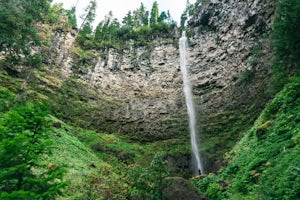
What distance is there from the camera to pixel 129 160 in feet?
90.4

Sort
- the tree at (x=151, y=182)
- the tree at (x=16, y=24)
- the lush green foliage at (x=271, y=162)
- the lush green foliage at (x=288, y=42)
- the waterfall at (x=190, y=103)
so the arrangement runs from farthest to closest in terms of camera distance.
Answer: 1. the waterfall at (x=190, y=103)
2. the tree at (x=16, y=24)
3. the lush green foliage at (x=288, y=42)
4. the tree at (x=151, y=182)
5. the lush green foliage at (x=271, y=162)

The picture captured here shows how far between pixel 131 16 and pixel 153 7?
7.97 metres

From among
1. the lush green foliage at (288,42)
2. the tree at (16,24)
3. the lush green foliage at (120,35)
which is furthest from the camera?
the lush green foliage at (120,35)

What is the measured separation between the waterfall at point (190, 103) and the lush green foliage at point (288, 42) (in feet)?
39.0

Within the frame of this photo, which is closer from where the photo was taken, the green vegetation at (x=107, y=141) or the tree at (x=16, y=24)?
the green vegetation at (x=107, y=141)

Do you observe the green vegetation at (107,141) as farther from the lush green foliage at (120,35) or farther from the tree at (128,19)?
the tree at (128,19)

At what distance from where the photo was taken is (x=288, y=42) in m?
19.2

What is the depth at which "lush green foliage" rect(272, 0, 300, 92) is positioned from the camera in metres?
19.0

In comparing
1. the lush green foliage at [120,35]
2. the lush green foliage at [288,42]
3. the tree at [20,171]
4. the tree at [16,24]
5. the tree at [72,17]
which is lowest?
the tree at [20,171]

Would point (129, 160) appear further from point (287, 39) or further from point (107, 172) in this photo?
point (287, 39)

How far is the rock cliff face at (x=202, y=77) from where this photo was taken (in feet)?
103

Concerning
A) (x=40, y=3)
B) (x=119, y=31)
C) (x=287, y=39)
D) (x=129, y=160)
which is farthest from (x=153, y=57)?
(x=287, y=39)

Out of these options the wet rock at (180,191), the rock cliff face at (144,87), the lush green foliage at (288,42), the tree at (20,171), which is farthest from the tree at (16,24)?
the lush green foliage at (288,42)

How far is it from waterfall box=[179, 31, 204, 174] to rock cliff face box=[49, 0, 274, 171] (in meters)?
0.88
